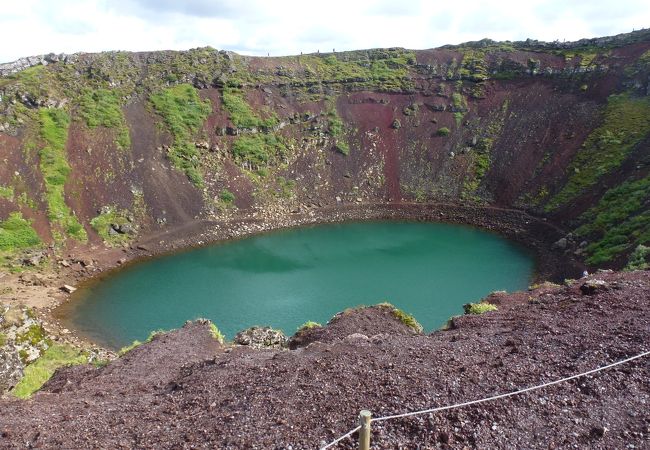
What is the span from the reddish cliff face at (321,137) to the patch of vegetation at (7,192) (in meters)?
0.20

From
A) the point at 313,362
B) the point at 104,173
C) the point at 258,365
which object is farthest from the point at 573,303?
the point at 104,173

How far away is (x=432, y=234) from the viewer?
4803cm

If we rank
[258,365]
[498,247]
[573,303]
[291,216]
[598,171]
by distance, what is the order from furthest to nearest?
[291,216] → [598,171] → [498,247] → [573,303] → [258,365]

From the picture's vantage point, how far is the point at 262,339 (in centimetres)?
2228

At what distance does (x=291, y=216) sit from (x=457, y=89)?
31962mm

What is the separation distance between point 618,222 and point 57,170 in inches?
1974

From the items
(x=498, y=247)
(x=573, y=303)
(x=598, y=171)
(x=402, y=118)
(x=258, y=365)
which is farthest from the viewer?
(x=402, y=118)

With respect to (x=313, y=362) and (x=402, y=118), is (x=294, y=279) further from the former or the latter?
(x=402, y=118)

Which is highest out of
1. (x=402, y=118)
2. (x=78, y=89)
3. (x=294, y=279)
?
(x=78, y=89)

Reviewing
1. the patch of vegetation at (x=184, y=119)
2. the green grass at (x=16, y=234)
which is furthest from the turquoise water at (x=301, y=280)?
the patch of vegetation at (x=184, y=119)

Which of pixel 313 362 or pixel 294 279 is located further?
pixel 294 279

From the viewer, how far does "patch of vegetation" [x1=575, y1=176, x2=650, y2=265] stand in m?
32.9

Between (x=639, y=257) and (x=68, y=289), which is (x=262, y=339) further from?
(x=639, y=257)

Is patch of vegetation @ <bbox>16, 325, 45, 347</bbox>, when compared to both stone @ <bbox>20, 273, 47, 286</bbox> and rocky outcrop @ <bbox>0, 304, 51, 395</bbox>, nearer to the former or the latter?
rocky outcrop @ <bbox>0, 304, 51, 395</bbox>
